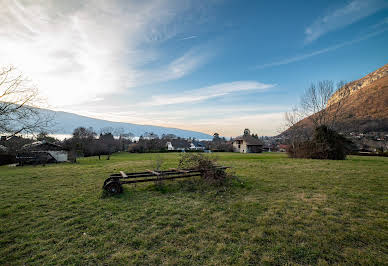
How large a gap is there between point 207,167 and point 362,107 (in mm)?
93202

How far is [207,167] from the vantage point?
8.48m

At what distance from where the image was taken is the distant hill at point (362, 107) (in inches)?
1120

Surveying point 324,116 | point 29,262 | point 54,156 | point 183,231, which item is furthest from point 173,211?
point 54,156

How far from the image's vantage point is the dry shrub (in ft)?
26.1

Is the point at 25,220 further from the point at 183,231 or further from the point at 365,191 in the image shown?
the point at 365,191

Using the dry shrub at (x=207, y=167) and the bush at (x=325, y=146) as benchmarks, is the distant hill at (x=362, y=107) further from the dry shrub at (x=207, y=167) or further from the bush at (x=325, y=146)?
the dry shrub at (x=207, y=167)

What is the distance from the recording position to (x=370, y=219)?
4.12m

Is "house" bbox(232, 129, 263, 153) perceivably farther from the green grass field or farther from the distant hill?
the green grass field

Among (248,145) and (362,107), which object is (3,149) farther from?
(362,107)

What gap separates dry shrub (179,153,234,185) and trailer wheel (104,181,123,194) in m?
3.56

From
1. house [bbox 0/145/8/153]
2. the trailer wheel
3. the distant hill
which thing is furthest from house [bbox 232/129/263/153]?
house [bbox 0/145/8/153]

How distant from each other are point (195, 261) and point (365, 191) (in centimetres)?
764

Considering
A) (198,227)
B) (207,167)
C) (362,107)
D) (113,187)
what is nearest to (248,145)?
(207,167)

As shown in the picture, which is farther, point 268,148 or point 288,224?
point 268,148
